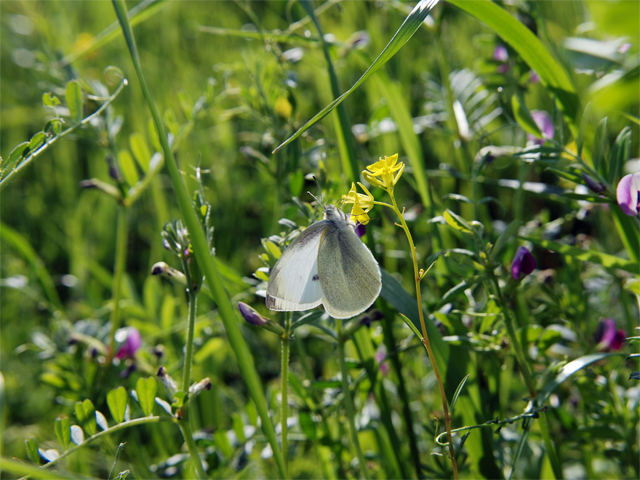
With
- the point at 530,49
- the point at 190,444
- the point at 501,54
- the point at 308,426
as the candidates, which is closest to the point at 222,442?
the point at 308,426

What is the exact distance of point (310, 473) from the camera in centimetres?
142

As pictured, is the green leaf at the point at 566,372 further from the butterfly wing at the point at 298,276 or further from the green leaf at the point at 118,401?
the green leaf at the point at 118,401

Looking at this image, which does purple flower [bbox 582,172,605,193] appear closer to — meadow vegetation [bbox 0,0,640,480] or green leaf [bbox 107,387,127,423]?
meadow vegetation [bbox 0,0,640,480]

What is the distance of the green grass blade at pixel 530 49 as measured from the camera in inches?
36.8

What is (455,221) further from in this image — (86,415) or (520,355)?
(86,415)

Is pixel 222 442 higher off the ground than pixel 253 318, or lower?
lower

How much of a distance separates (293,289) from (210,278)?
22 cm

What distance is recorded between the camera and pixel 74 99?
1.01 m

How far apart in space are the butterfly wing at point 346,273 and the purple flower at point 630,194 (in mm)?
434

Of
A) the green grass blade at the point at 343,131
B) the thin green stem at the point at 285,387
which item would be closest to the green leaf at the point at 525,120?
the green grass blade at the point at 343,131

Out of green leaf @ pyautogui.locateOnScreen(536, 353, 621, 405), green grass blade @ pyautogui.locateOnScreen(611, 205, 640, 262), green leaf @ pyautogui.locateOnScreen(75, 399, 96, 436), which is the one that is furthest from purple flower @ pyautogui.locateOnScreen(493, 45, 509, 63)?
green leaf @ pyautogui.locateOnScreen(75, 399, 96, 436)

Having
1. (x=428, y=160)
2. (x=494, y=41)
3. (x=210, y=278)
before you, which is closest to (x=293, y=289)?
(x=210, y=278)

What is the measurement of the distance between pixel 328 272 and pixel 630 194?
1.74 feet

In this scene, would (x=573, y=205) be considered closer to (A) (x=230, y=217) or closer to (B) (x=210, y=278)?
(B) (x=210, y=278)
